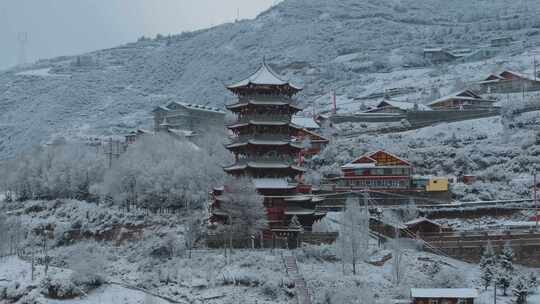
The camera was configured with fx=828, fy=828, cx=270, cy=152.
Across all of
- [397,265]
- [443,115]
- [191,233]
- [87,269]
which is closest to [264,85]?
[191,233]

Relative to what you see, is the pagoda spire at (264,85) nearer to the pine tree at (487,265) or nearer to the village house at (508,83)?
the pine tree at (487,265)

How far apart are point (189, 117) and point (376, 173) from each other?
166 feet

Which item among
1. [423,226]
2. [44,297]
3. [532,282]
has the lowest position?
[44,297]

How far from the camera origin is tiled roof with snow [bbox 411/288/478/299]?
173ft

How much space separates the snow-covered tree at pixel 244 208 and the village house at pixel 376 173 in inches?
768

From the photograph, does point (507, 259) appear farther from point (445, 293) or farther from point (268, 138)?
point (268, 138)

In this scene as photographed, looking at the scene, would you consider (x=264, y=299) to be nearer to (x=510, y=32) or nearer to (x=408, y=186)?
(x=408, y=186)

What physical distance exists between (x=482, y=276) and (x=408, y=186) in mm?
25420

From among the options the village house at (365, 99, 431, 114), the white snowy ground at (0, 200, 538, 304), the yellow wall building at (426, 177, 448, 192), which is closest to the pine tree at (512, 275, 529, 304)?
the white snowy ground at (0, 200, 538, 304)

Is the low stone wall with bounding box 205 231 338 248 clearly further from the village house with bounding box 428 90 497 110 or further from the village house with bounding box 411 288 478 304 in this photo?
the village house with bounding box 428 90 497 110

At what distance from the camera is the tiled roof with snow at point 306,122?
367ft

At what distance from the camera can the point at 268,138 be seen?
70812 mm

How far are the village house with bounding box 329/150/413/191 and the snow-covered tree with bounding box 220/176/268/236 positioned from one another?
64.0 feet

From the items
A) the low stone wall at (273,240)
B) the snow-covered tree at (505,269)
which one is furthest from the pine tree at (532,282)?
the low stone wall at (273,240)
